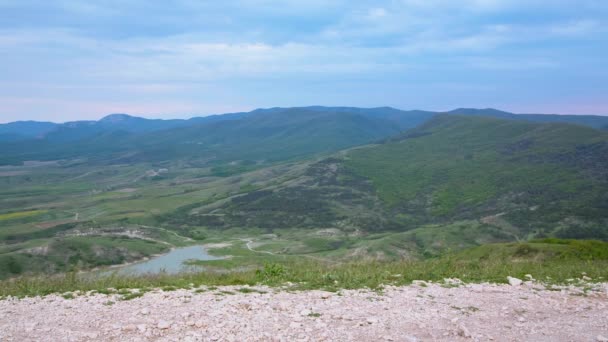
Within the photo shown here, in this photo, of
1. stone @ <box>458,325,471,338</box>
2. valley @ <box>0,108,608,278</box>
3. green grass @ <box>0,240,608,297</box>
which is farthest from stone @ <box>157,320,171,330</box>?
valley @ <box>0,108,608,278</box>

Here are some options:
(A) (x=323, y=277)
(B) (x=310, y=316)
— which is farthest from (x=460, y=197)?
(B) (x=310, y=316)

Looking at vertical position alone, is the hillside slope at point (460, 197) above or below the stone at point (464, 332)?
below

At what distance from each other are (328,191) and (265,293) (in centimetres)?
15634

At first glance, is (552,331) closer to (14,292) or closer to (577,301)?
(577,301)

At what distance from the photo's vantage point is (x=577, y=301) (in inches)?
535

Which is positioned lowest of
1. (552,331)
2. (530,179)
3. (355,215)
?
(355,215)

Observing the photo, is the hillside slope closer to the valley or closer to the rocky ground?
the valley

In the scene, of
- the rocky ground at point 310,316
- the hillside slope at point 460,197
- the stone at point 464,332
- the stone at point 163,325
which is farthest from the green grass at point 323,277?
the hillside slope at point 460,197

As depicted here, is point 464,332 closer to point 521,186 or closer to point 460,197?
point 460,197

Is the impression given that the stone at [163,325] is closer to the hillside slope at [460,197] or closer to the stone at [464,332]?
the stone at [464,332]

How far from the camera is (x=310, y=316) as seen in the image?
1135cm

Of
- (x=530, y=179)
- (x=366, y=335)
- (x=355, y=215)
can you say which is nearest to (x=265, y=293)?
(x=366, y=335)

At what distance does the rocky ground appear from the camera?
33.8ft

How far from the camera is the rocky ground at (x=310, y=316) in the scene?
10.3 metres
